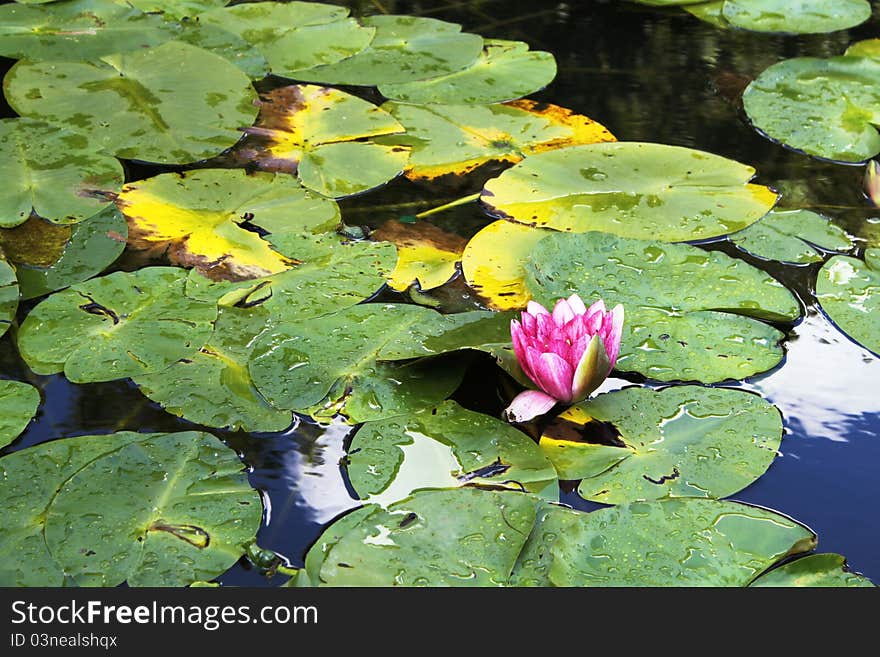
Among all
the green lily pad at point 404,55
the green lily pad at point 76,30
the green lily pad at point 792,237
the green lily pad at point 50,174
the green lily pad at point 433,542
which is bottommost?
the green lily pad at point 433,542

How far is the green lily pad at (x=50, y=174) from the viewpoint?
2.15 metres

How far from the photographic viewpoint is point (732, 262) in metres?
2.04

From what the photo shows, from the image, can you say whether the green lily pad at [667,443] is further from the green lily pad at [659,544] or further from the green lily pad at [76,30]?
the green lily pad at [76,30]

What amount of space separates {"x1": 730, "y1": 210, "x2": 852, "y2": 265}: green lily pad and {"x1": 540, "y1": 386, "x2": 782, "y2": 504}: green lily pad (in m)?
0.53

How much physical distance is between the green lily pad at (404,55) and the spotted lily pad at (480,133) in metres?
0.18

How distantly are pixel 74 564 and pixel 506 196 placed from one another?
1.31 meters

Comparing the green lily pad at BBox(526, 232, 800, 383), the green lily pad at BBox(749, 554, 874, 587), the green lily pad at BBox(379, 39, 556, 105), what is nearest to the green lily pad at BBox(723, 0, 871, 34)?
the green lily pad at BBox(379, 39, 556, 105)

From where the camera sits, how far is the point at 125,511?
1457 millimetres

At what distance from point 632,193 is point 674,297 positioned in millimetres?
437

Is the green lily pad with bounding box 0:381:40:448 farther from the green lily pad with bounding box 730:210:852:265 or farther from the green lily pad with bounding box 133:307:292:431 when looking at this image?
the green lily pad with bounding box 730:210:852:265

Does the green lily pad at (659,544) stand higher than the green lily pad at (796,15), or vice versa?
the green lily pad at (796,15)

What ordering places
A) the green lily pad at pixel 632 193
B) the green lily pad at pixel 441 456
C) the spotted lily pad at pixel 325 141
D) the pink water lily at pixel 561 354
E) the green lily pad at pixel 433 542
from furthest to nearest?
the spotted lily pad at pixel 325 141
the green lily pad at pixel 632 193
the pink water lily at pixel 561 354
the green lily pad at pixel 441 456
the green lily pad at pixel 433 542

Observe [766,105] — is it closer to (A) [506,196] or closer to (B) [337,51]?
(A) [506,196]

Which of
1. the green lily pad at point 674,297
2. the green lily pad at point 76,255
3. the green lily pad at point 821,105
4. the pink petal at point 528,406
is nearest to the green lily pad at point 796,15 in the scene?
the green lily pad at point 821,105
